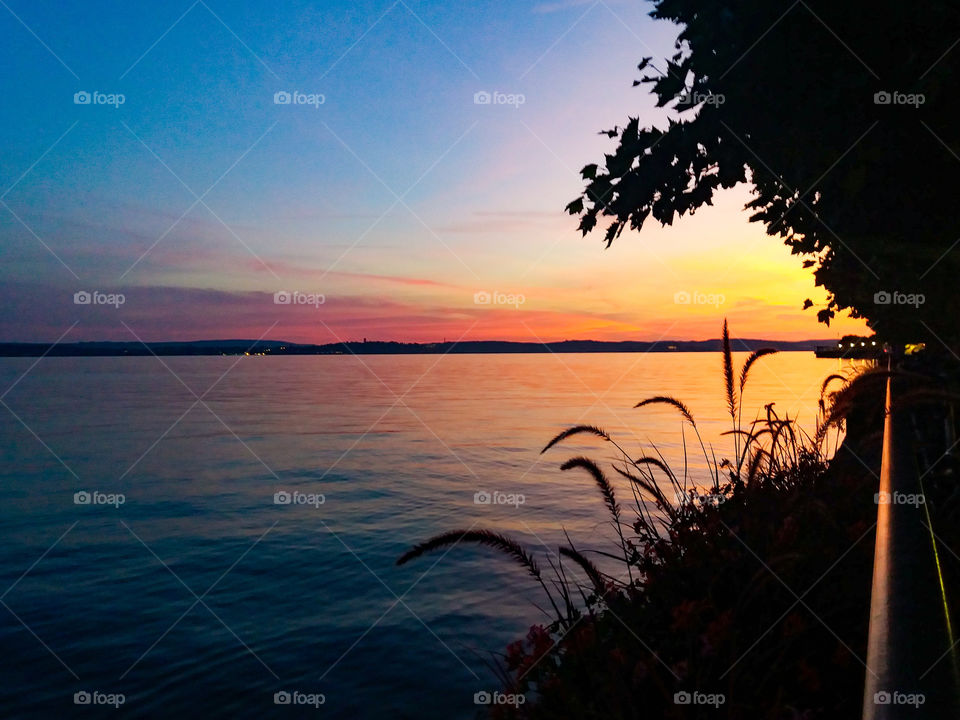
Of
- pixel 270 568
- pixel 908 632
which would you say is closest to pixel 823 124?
pixel 908 632

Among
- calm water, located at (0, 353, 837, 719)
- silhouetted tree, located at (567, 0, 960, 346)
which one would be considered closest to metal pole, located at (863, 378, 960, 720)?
silhouetted tree, located at (567, 0, 960, 346)

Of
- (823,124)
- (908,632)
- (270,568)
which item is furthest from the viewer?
(270,568)

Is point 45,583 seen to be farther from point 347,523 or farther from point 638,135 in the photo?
point 638,135

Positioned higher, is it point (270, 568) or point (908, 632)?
point (270, 568)

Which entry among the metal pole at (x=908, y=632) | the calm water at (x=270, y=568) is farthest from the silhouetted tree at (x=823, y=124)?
the calm water at (x=270, y=568)

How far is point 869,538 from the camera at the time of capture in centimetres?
450

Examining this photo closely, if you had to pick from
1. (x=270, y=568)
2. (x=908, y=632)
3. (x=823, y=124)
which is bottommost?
(x=908, y=632)

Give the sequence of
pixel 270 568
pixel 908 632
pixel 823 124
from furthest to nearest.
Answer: pixel 270 568, pixel 823 124, pixel 908 632

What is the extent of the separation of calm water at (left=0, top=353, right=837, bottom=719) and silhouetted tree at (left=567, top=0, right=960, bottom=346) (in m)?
5.31

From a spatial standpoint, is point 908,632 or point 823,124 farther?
point 823,124

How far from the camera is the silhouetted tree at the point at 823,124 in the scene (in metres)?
4.86

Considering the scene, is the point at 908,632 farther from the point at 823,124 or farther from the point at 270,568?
the point at 270,568

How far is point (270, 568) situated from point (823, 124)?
34.8ft

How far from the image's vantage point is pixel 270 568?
12.0m
